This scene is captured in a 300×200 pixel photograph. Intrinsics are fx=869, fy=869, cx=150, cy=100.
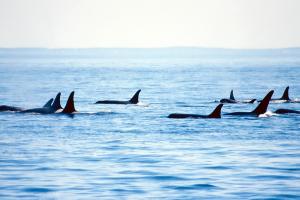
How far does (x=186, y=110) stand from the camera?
159 feet

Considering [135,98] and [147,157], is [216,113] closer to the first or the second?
[135,98]

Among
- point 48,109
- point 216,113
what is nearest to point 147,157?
point 216,113

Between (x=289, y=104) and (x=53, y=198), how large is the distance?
35.7 m

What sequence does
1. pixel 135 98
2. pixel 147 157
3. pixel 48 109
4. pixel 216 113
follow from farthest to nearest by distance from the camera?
pixel 135 98
pixel 48 109
pixel 216 113
pixel 147 157

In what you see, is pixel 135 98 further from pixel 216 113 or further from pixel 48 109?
pixel 216 113

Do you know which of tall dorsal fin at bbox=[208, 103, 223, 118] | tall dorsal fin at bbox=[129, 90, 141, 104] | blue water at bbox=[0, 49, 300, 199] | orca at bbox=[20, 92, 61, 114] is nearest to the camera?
blue water at bbox=[0, 49, 300, 199]

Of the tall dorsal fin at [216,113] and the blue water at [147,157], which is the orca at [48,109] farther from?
the tall dorsal fin at [216,113]

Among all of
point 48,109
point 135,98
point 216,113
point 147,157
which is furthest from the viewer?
point 135,98

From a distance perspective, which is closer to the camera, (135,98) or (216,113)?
(216,113)

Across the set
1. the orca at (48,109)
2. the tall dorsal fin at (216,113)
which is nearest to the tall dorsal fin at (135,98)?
the orca at (48,109)

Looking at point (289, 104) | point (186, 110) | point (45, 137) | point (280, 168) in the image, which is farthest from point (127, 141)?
point (289, 104)

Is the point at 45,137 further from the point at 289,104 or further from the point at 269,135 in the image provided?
the point at 289,104

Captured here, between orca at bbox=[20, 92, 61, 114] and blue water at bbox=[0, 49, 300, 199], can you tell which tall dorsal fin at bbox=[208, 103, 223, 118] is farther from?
orca at bbox=[20, 92, 61, 114]

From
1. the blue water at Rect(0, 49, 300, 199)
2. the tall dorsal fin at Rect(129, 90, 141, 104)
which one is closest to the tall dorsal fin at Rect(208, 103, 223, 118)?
the blue water at Rect(0, 49, 300, 199)
